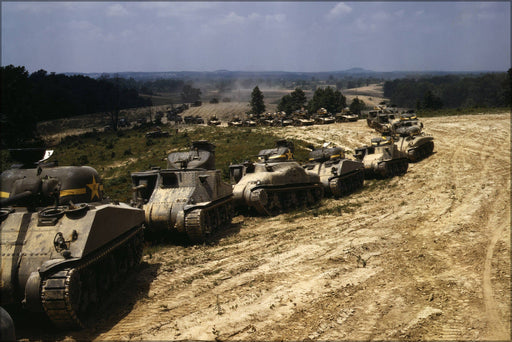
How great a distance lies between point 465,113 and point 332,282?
151 feet

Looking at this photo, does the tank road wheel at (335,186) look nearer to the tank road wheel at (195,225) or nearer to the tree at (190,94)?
the tank road wheel at (195,225)

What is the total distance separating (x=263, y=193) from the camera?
15.1m

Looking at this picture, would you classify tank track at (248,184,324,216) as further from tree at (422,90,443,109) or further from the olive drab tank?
tree at (422,90,443,109)

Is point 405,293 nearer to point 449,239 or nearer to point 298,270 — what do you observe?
point 298,270

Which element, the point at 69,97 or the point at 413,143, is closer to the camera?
the point at 413,143

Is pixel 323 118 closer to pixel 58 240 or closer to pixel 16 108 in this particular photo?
pixel 16 108

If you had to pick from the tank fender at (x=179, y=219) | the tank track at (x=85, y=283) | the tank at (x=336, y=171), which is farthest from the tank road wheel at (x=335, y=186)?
the tank track at (x=85, y=283)

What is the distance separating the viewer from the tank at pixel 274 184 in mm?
15352

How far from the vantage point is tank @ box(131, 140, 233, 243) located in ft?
37.9

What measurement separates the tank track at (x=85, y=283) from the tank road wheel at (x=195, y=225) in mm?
1557

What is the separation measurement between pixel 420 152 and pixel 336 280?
20863 mm

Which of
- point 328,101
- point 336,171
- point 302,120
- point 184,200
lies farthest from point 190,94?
point 184,200

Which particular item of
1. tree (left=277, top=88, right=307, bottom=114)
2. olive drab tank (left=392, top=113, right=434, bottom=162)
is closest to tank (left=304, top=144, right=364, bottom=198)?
olive drab tank (left=392, top=113, right=434, bottom=162)

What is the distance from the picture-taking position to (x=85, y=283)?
738 cm
